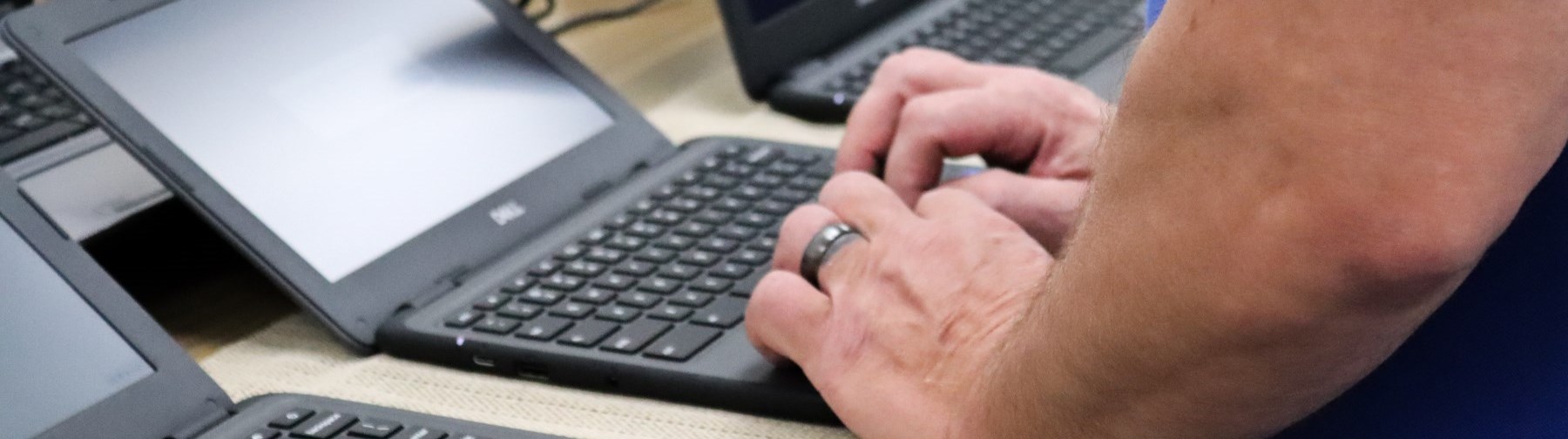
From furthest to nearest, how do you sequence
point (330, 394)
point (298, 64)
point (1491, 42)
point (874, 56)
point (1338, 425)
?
point (874, 56) → point (298, 64) → point (330, 394) → point (1338, 425) → point (1491, 42)

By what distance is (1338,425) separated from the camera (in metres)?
0.50

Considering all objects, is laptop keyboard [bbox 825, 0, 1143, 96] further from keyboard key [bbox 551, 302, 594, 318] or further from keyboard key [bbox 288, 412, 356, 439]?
keyboard key [bbox 288, 412, 356, 439]

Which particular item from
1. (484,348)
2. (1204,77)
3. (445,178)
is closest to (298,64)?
(445,178)

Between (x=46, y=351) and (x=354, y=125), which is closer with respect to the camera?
(x=46, y=351)

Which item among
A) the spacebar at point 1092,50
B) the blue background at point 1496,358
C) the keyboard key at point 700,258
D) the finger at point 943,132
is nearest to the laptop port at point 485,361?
the keyboard key at point 700,258

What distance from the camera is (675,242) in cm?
71

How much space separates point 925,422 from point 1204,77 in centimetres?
20

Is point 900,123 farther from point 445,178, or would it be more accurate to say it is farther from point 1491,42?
point 1491,42

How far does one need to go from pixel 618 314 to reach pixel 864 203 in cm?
12

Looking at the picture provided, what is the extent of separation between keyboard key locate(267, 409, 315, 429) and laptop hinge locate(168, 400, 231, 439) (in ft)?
0.08

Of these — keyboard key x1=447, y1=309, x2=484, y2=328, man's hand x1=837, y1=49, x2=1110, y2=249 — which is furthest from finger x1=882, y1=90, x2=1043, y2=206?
keyboard key x1=447, y1=309, x2=484, y2=328

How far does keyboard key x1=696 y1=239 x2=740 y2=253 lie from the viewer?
0.71 m

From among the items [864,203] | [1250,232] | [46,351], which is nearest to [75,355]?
[46,351]

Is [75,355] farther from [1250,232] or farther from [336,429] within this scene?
[1250,232]
